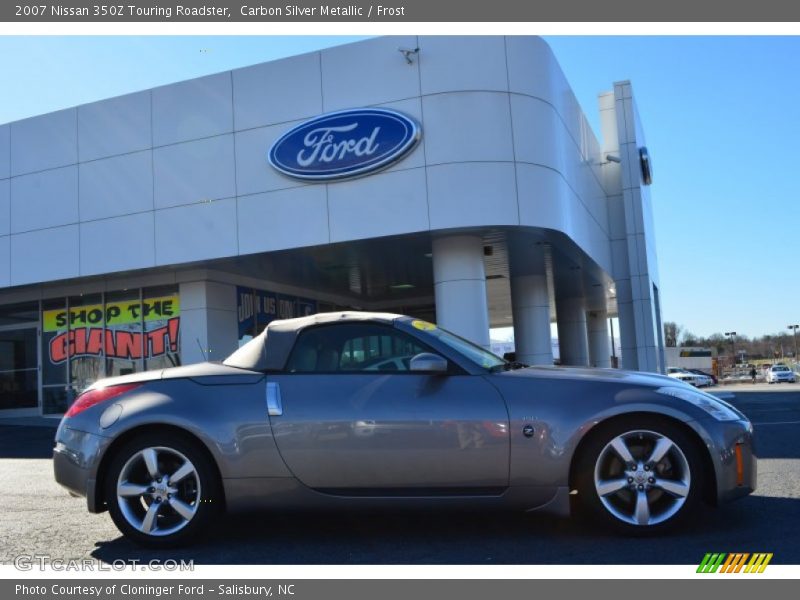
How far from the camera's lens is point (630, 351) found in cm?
2142

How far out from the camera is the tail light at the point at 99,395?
4484 millimetres

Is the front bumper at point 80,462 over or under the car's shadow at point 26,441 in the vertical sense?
Result: over

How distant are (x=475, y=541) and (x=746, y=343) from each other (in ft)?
441

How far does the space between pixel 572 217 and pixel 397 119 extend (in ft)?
13.7

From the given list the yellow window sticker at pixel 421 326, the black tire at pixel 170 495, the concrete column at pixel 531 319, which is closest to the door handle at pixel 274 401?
the black tire at pixel 170 495

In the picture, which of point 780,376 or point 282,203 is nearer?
point 282,203

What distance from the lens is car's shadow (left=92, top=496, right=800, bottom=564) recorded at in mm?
3725

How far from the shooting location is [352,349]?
443cm

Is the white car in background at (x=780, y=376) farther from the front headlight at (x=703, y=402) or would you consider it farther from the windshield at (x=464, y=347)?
the windshield at (x=464, y=347)

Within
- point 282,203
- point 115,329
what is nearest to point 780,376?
point 282,203

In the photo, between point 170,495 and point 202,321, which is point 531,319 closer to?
point 202,321

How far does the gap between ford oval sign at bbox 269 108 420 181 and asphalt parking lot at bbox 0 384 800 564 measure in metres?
8.16

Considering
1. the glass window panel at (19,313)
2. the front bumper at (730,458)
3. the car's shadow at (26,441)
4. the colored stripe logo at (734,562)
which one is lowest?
the colored stripe logo at (734,562)
